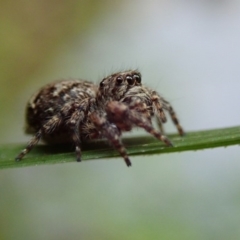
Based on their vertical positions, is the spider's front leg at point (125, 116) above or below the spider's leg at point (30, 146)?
above

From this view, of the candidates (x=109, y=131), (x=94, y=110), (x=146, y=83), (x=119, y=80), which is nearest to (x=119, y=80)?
(x=119, y=80)

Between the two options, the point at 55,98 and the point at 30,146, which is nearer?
the point at 30,146

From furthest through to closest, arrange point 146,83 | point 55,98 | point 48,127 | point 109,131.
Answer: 1. point 146,83
2. point 55,98
3. point 48,127
4. point 109,131

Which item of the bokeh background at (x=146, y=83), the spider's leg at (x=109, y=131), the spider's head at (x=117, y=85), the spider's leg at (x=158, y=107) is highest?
the spider's head at (x=117, y=85)

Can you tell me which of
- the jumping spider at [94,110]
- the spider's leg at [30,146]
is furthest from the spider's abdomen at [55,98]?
the spider's leg at [30,146]

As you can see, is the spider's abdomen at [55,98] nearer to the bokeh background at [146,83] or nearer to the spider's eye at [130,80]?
the spider's eye at [130,80]

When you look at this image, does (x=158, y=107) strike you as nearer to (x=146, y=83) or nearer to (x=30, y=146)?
(x=30, y=146)

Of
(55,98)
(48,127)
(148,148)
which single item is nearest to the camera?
(148,148)

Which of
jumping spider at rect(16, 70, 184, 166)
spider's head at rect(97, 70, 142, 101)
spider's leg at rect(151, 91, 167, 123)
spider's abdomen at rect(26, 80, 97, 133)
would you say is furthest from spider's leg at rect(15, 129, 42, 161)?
spider's leg at rect(151, 91, 167, 123)

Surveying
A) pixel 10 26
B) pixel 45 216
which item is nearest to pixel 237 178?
pixel 45 216
